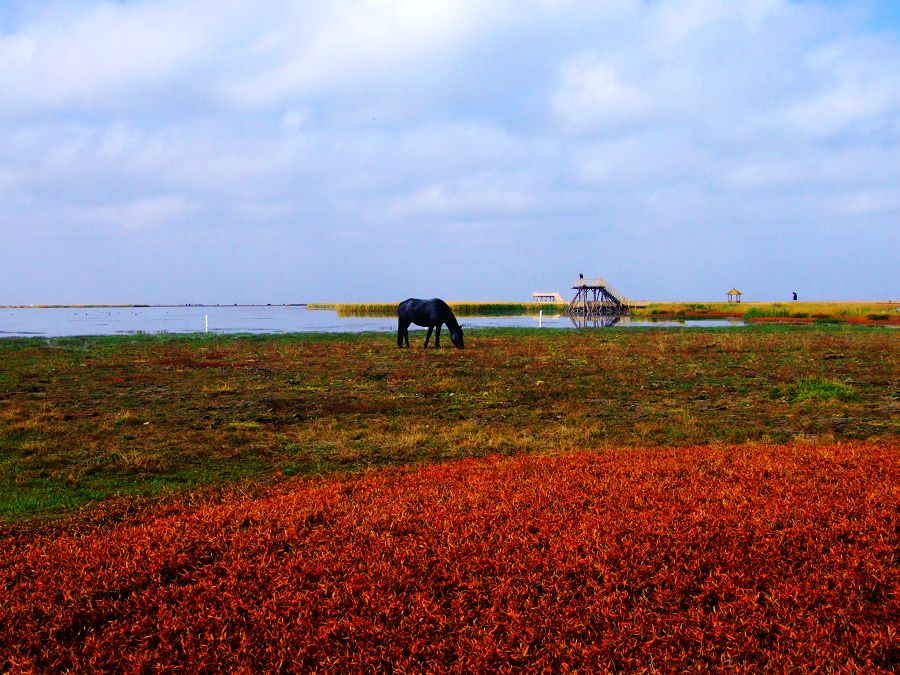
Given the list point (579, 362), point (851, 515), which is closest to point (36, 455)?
point (851, 515)

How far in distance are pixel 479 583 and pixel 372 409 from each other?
11.1m

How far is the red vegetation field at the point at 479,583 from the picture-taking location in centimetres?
388

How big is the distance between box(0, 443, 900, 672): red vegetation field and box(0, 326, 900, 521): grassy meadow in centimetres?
331

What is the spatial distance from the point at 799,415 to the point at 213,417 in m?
13.6

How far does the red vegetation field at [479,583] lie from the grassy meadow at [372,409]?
3.31m

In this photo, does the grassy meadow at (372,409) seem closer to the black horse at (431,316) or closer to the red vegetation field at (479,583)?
the black horse at (431,316)

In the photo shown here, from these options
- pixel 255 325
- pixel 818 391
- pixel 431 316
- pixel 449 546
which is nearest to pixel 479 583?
pixel 449 546

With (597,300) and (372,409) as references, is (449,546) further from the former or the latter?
(597,300)

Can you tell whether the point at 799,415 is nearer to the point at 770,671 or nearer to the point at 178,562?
the point at 770,671

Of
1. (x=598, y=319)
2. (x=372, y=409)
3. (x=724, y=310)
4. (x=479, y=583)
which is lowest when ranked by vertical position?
(x=372, y=409)

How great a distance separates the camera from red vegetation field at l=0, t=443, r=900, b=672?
3.88 m

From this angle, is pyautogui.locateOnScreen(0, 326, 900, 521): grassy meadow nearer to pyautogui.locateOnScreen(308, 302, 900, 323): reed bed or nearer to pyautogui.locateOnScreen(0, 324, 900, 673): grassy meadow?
pyautogui.locateOnScreen(0, 324, 900, 673): grassy meadow

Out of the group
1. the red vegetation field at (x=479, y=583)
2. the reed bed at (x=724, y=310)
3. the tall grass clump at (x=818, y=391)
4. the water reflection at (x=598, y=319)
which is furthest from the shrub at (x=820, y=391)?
the water reflection at (x=598, y=319)

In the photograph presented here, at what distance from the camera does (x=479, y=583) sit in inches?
179
